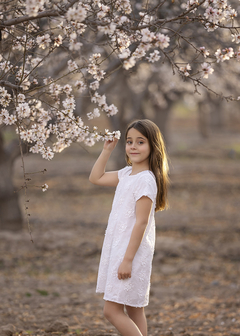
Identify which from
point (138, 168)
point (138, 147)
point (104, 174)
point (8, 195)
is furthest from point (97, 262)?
point (138, 147)

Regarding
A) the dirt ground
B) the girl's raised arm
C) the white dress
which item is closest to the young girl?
the white dress

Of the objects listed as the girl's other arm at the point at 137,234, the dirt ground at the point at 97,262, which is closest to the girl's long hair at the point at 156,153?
the girl's other arm at the point at 137,234

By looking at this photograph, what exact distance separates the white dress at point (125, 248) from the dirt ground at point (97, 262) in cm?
129

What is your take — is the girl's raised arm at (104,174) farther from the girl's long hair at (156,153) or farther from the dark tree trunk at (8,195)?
the dark tree trunk at (8,195)

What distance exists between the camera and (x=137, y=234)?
239 centimetres

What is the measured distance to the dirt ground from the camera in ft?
13.9

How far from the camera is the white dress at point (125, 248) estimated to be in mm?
2422

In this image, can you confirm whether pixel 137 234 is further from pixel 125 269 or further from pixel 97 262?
pixel 97 262

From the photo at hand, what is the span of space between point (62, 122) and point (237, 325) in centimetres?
288

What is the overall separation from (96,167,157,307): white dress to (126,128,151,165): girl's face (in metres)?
0.11

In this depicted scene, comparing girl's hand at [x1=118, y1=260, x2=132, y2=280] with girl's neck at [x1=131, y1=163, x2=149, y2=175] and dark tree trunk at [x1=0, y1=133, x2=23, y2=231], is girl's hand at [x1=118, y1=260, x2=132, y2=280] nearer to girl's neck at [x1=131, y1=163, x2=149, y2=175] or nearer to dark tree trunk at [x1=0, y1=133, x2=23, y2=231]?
girl's neck at [x1=131, y1=163, x2=149, y2=175]

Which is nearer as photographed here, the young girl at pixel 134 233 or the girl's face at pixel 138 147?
the young girl at pixel 134 233

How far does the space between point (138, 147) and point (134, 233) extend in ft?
1.93

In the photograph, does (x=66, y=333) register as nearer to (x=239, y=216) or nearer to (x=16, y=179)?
(x=239, y=216)
